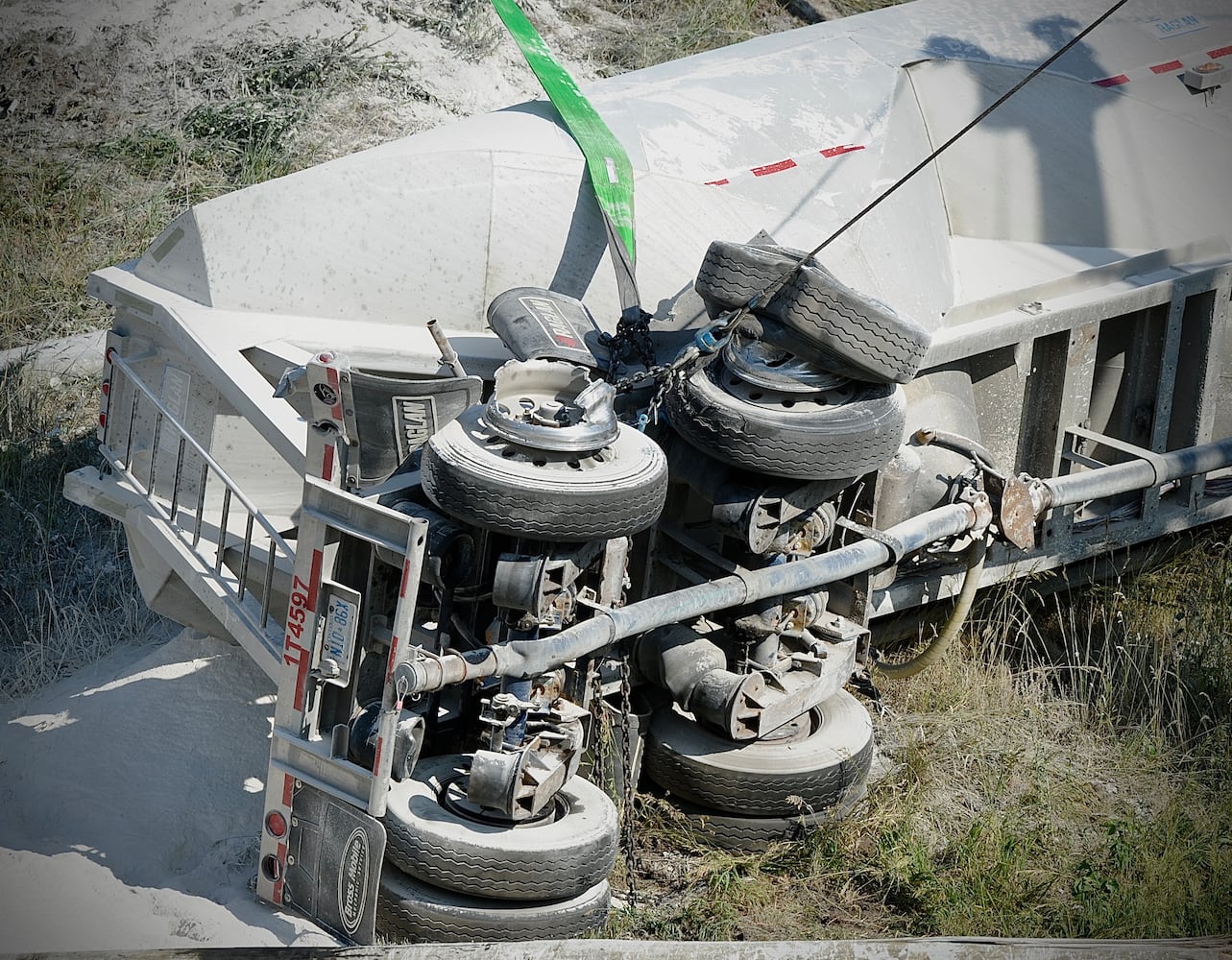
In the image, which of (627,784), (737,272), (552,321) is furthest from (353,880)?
(737,272)

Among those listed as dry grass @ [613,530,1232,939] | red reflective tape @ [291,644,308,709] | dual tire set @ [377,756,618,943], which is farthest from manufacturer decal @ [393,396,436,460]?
→ dry grass @ [613,530,1232,939]

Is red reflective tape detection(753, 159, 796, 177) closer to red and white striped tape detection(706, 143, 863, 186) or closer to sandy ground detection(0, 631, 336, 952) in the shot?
red and white striped tape detection(706, 143, 863, 186)

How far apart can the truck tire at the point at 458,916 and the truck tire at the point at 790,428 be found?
143 cm

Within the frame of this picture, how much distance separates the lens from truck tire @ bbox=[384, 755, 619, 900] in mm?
4039

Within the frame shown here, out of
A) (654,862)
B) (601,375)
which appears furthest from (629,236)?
(654,862)

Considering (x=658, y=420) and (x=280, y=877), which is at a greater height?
(x=658, y=420)

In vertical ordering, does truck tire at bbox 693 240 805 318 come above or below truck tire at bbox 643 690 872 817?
above

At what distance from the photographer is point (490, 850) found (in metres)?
4.03

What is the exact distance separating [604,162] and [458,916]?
317 centimetres

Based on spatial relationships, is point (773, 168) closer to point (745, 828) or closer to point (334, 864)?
point (745, 828)

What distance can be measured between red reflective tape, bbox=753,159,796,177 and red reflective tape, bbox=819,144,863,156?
205 mm

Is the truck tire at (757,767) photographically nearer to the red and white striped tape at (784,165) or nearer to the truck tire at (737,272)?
the truck tire at (737,272)

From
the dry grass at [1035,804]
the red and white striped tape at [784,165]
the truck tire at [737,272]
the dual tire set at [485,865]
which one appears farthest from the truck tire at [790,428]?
the red and white striped tape at [784,165]

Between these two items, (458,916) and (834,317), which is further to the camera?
(834,317)
